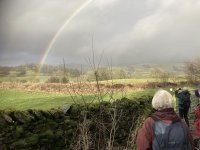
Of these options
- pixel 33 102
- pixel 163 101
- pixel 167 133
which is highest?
pixel 163 101

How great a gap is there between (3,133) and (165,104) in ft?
13.5

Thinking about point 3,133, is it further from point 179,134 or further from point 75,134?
point 179,134

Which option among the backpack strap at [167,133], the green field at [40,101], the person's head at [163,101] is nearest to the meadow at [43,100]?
the green field at [40,101]

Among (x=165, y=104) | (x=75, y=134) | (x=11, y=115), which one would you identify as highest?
(x=165, y=104)

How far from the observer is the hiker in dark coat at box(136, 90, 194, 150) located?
481cm

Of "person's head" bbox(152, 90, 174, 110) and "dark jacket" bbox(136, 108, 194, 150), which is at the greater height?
"person's head" bbox(152, 90, 174, 110)

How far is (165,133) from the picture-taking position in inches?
190

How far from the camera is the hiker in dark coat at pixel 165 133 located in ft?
15.8

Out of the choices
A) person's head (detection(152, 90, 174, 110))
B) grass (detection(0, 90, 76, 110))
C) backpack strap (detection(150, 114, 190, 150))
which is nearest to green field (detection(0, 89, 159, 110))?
grass (detection(0, 90, 76, 110))

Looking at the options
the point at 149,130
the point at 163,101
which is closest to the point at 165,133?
the point at 149,130

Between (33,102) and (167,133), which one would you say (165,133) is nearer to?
(167,133)

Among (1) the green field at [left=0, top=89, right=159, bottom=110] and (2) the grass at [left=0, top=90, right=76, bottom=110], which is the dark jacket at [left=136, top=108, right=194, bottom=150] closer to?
(1) the green field at [left=0, top=89, right=159, bottom=110]

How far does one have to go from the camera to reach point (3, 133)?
779 cm

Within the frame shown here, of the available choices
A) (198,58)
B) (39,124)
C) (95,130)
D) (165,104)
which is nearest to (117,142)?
(95,130)
